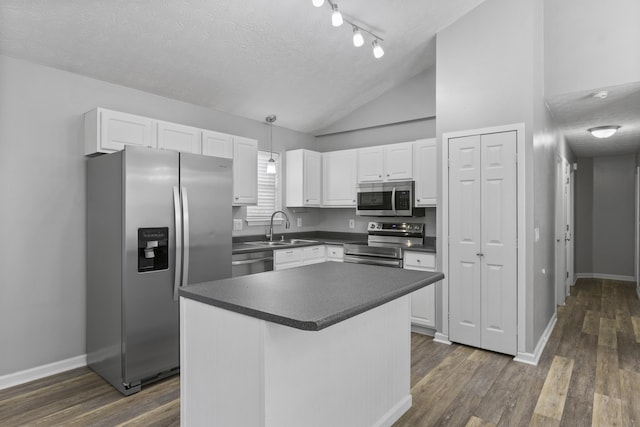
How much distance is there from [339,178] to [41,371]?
3.80 metres

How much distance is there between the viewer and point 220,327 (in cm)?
181

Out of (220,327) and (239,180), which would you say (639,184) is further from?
(220,327)

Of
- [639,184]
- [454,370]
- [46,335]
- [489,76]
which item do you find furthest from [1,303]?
[639,184]

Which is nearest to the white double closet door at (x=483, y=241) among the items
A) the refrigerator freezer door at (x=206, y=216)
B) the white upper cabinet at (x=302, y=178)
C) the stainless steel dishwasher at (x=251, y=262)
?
the stainless steel dishwasher at (x=251, y=262)

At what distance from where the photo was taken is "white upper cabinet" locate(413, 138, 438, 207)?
4.40 meters

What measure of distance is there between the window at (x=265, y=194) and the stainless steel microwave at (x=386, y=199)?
1131 millimetres

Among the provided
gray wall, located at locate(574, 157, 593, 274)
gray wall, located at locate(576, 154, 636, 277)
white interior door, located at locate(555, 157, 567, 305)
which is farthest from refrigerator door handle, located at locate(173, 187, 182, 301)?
gray wall, located at locate(576, 154, 636, 277)

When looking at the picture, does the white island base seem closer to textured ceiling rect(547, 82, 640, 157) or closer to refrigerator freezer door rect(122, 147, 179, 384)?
refrigerator freezer door rect(122, 147, 179, 384)

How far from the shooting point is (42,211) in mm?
3080

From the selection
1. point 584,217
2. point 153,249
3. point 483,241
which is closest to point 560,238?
point 483,241

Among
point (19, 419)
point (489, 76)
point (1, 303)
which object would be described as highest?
point (489, 76)

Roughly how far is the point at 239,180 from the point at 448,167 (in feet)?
7.32

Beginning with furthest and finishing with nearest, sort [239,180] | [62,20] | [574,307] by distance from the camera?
[574,307] → [239,180] → [62,20]

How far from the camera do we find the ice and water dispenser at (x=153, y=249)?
289 cm
